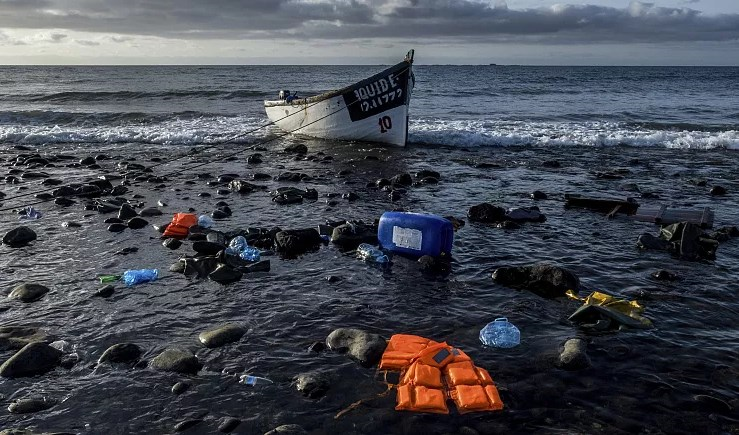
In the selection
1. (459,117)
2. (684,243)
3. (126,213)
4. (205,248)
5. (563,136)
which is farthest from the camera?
(459,117)

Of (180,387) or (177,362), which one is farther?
(177,362)

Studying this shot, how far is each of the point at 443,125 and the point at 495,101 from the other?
16635 millimetres

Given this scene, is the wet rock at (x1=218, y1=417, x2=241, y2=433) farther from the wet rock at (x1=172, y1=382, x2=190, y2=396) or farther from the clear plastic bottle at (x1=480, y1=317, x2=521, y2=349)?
the clear plastic bottle at (x1=480, y1=317, x2=521, y2=349)

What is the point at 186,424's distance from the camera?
16.3ft

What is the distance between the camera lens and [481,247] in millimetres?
9805

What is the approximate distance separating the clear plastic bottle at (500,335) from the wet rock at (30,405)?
4549mm

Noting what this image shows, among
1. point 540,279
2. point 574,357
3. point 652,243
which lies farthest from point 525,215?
point 574,357

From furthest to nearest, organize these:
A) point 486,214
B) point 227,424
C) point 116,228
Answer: point 486,214, point 116,228, point 227,424

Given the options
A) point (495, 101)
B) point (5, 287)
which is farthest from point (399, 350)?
point (495, 101)

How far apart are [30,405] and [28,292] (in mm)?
3036

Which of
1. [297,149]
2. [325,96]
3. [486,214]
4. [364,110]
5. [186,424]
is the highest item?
[325,96]

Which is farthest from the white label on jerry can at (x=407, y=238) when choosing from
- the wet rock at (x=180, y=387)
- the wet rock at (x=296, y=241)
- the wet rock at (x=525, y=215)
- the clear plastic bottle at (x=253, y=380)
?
the wet rock at (x=180, y=387)

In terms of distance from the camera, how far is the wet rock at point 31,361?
5.77 metres

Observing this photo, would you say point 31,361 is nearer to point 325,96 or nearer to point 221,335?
point 221,335
